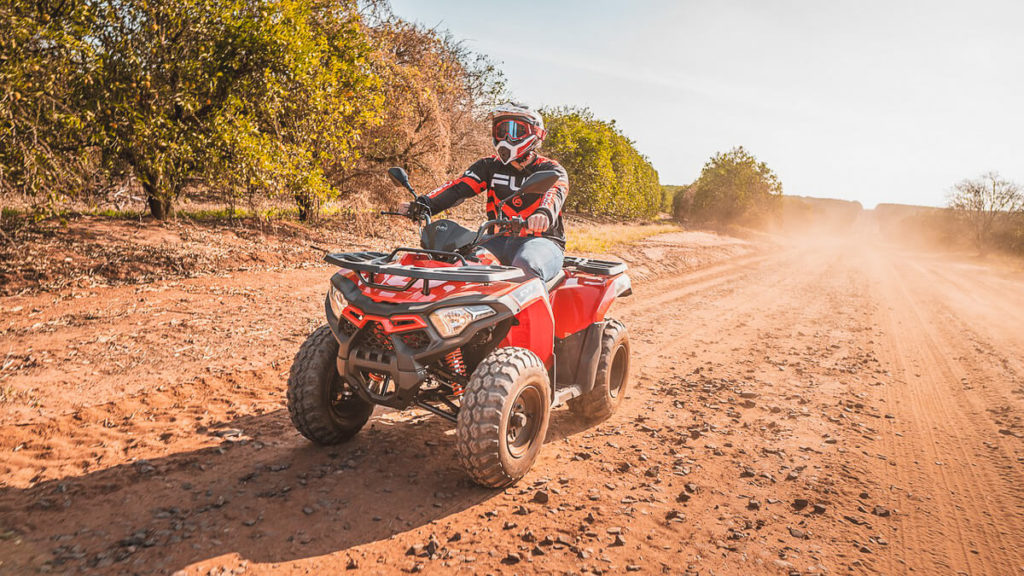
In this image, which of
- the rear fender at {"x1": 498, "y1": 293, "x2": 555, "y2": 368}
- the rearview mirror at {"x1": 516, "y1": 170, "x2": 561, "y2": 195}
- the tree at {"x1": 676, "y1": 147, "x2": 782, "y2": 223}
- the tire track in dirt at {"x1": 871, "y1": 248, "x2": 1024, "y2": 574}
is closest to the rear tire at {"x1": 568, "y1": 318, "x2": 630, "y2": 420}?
the rear fender at {"x1": 498, "y1": 293, "x2": 555, "y2": 368}

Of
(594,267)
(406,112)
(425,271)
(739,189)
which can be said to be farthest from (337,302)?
(739,189)

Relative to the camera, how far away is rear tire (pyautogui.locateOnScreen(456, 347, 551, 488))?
3.08 meters

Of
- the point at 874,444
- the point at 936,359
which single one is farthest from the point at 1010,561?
the point at 936,359

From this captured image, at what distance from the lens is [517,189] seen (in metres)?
4.57

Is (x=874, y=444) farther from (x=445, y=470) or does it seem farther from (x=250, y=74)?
(x=250, y=74)

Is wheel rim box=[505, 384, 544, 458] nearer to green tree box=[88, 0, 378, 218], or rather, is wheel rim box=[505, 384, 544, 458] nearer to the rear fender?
the rear fender

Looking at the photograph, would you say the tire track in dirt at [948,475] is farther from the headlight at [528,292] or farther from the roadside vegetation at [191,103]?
the roadside vegetation at [191,103]

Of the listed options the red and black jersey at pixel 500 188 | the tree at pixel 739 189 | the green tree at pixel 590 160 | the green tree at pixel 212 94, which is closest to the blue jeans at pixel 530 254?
the red and black jersey at pixel 500 188

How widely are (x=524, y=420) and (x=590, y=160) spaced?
36.1 meters

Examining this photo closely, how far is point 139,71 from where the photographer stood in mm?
9016

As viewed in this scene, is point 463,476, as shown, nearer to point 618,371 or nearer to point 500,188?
point 618,371

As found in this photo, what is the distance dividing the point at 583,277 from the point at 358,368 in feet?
6.76

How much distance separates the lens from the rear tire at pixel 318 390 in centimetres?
362

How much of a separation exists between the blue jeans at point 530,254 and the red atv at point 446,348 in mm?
107
